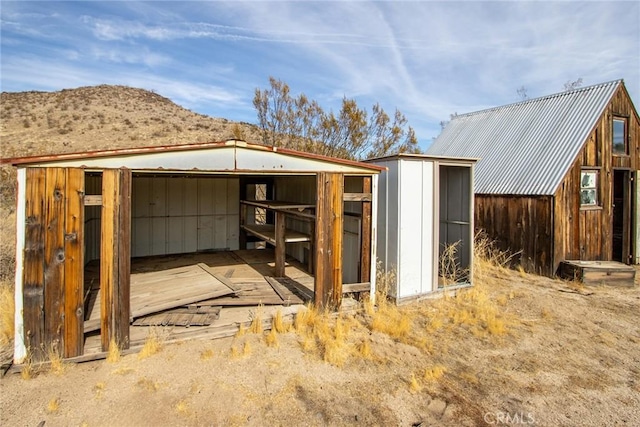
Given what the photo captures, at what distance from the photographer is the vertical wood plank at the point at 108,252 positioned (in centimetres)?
469

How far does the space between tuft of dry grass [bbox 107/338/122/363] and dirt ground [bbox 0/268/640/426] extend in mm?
66

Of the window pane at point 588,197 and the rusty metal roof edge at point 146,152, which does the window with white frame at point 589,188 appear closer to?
the window pane at point 588,197

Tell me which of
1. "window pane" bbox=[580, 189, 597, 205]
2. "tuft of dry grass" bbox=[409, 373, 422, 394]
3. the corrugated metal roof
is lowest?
"tuft of dry grass" bbox=[409, 373, 422, 394]

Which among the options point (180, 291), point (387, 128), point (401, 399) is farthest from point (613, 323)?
point (387, 128)

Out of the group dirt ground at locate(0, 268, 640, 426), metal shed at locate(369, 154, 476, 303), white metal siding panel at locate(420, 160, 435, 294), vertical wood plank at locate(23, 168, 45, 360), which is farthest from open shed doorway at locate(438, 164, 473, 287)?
vertical wood plank at locate(23, 168, 45, 360)

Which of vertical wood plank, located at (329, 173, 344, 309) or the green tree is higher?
the green tree

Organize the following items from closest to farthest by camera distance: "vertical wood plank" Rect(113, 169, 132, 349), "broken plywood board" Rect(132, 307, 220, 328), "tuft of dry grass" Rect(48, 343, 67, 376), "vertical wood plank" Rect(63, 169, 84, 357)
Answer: "tuft of dry grass" Rect(48, 343, 67, 376) → "vertical wood plank" Rect(63, 169, 84, 357) → "vertical wood plank" Rect(113, 169, 132, 349) → "broken plywood board" Rect(132, 307, 220, 328)

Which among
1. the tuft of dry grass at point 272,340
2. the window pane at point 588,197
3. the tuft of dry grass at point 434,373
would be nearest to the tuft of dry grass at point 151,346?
the tuft of dry grass at point 272,340

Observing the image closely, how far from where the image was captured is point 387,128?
1792 cm

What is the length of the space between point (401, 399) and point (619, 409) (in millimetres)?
2294

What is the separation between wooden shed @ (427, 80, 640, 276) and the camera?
997 centimetres

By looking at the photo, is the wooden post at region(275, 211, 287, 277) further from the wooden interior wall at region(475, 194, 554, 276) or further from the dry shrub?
the wooden interior wall at region(475, 194, 554, 276)

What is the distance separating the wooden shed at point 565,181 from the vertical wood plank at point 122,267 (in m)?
9.75

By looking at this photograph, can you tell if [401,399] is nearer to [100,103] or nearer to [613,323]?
[613,323]
